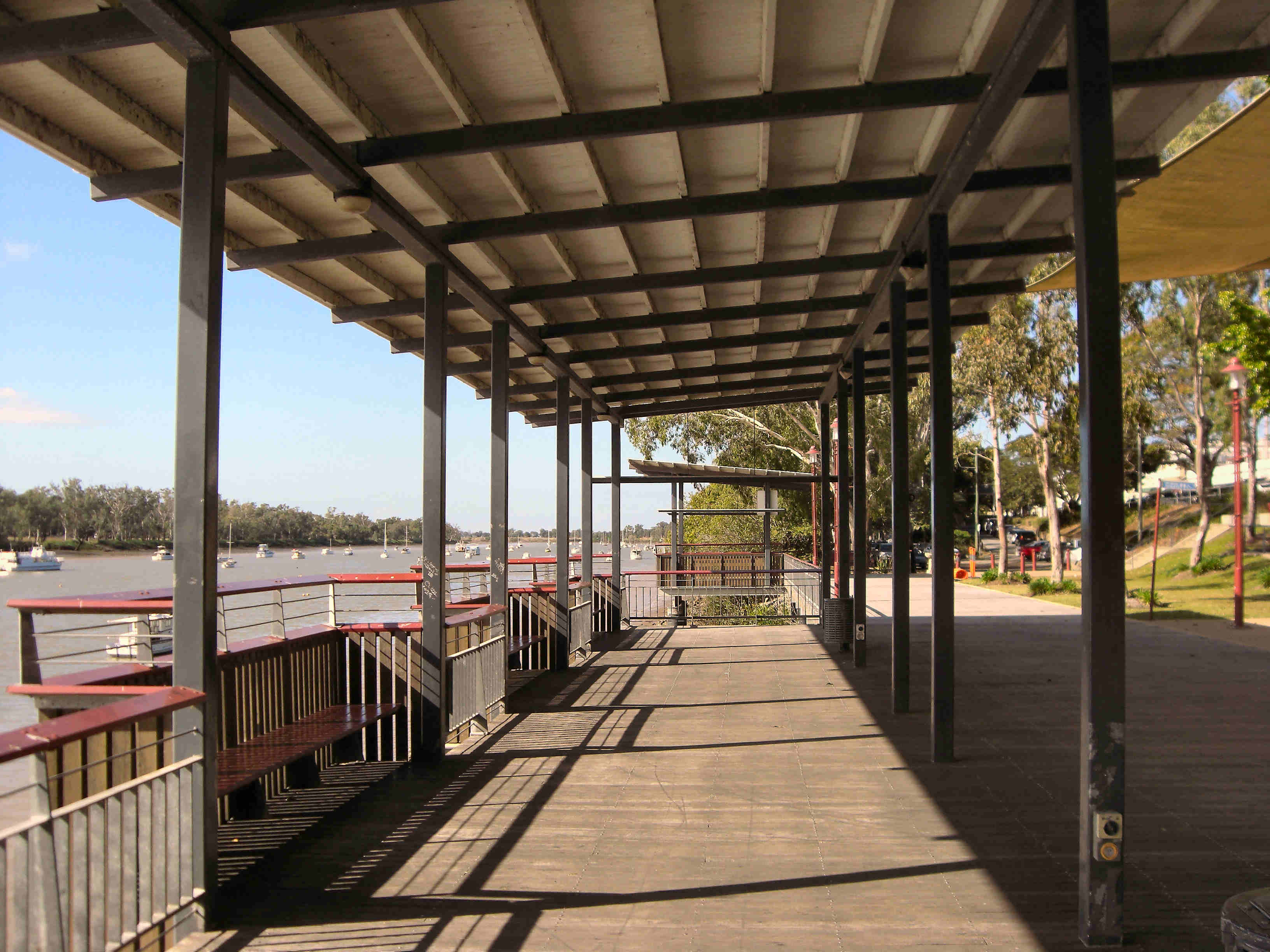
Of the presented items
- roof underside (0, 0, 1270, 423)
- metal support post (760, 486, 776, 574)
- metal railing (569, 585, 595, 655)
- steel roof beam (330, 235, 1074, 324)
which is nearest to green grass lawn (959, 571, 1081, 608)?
metal support post (760, 486, 776, 574)

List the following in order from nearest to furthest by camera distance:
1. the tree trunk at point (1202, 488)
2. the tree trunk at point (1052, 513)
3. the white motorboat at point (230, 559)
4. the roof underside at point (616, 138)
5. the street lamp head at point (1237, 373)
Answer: the roof underside at point (616, 138) → the street lamp head at point (1237, 373) → the tree trunk at point (1202, 488) → the tree trunk at point (1052, 513) → the white motorboat at point (230, 559)

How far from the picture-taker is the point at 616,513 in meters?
15.5

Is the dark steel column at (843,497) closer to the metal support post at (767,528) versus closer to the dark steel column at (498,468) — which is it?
the metal support post at (767,528)

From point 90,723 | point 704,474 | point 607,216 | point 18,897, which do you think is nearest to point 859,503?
point 607,216

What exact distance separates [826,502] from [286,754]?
10.7 metres

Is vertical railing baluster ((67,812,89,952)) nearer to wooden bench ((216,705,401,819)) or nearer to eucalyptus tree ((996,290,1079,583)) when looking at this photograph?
wooden bench ((216,705,401,819))

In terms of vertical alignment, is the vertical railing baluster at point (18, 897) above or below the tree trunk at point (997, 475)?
below

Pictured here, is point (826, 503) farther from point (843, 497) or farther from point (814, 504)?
point (814, 504)

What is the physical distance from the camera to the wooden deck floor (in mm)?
3715

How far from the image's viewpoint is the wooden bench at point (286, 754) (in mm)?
4754

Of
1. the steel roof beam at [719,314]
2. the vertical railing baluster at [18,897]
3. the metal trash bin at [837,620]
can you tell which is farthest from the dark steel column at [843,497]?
the vertical railing baluster at [18,897]

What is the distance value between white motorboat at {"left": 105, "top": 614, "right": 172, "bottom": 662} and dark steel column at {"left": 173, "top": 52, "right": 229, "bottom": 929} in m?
1.27

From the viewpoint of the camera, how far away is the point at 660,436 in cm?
4000

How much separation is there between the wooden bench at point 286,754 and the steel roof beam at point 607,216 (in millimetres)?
3140
